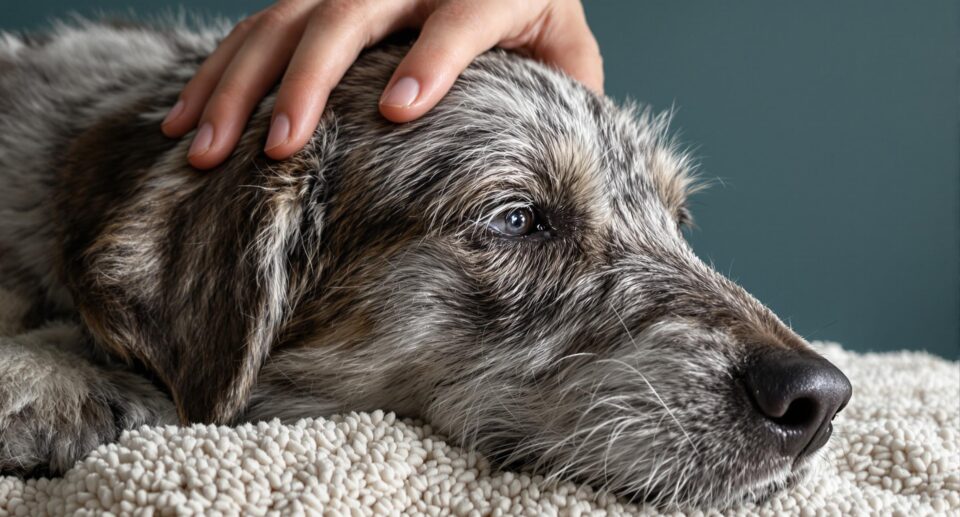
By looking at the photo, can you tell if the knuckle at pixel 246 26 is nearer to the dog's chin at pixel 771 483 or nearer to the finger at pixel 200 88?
the finger at pixel 200 88

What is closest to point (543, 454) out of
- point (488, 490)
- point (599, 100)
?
point (488, 490)

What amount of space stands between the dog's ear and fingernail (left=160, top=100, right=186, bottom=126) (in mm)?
191

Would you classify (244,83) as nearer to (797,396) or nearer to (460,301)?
(460,301)

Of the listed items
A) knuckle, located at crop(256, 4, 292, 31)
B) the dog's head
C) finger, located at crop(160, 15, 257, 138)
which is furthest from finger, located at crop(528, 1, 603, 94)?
finger, located at crop(160, 15, 257, 138)

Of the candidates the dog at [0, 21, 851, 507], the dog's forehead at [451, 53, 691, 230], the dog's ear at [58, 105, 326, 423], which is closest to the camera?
the dog at [0, 21, 851, 507]

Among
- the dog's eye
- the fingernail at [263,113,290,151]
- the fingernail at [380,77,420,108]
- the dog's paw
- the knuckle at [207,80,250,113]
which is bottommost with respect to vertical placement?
the dog's paw

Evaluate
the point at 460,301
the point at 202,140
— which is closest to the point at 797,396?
the point at 460,301

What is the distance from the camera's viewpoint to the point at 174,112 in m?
2.52

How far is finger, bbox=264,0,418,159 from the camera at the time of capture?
227 cm

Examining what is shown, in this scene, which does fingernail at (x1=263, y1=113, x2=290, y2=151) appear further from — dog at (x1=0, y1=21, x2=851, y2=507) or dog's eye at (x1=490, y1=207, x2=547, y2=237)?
dog's eye at (x1=490, y1=207, x2=547, y2=237)

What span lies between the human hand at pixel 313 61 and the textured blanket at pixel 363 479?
808 millimetres

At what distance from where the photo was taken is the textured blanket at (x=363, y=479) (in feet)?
5.21

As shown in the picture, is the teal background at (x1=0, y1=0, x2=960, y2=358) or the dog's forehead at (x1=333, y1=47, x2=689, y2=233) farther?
the teal background at (x1=0, y1=0, x2=960, y2=358)

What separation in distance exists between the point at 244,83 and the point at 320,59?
25cm
